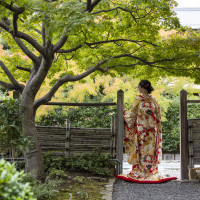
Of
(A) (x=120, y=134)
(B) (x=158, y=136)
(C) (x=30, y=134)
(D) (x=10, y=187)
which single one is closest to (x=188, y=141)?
(B) (x=158, y=136)

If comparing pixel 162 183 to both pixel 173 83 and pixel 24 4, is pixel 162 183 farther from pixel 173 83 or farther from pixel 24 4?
pixel 173 83

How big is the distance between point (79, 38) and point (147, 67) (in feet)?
6.17

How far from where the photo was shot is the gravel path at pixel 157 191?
4.72 meters

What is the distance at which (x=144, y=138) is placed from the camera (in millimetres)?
6055

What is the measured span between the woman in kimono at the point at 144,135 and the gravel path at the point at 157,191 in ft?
1.42

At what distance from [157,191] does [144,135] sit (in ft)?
4.43

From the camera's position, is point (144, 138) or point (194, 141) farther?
point (194, 141)

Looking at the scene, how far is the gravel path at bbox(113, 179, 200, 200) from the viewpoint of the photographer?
472cm

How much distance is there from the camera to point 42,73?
5086mm

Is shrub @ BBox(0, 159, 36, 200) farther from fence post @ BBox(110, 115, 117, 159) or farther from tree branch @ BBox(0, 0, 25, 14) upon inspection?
fence post @ BBox(110, 115, 117, 159)

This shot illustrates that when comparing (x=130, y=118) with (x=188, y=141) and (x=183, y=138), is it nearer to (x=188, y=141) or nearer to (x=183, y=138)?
(x=183, y=138)

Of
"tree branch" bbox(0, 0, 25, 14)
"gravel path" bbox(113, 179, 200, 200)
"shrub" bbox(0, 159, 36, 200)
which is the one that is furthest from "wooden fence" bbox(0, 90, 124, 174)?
"shrub" bbox(0, 159, 36, 200)

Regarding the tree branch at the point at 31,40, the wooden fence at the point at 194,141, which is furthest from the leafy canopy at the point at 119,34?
the wooden fence at the point at 194,141

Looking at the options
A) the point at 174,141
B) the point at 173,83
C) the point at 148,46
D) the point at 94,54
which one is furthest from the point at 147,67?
the point at 174,141
